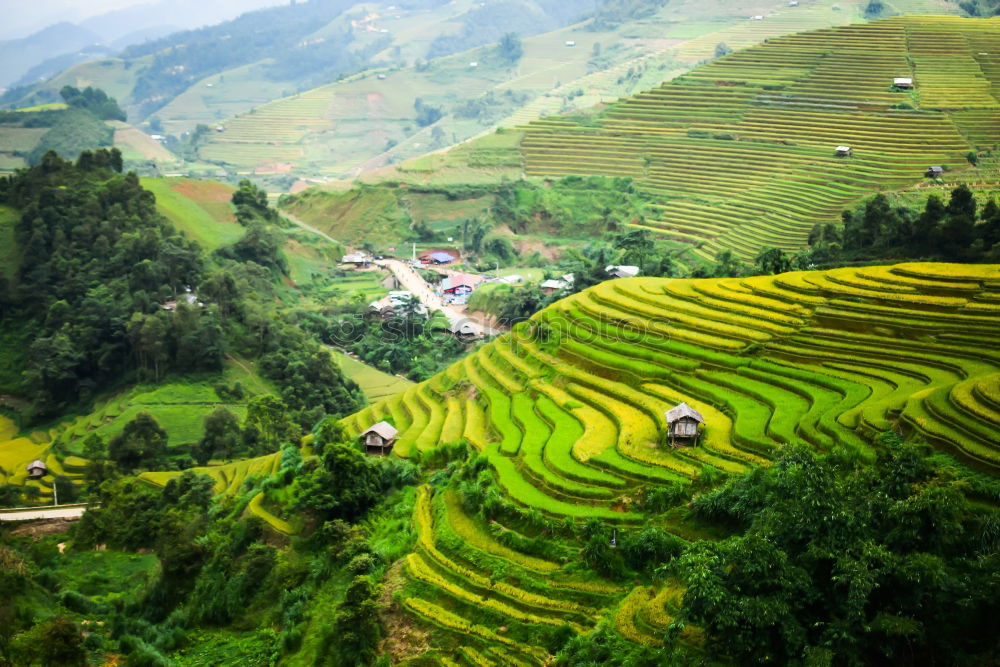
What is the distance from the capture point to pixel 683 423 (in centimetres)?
1844

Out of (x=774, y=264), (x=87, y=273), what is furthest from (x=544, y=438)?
(x=87, y=273)

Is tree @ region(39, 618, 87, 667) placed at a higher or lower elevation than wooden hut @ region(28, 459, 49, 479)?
higher

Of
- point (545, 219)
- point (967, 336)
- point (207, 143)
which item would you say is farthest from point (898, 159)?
point (207, 143)

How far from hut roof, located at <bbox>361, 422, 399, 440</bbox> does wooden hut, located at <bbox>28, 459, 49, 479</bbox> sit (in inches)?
647

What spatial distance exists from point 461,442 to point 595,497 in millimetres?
5333

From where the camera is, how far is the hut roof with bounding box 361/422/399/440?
2369cm

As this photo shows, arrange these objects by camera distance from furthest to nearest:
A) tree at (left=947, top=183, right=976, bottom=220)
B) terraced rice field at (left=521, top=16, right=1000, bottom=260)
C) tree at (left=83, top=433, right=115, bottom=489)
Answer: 1. terraced rice field at (left=521, top=16, right=1000, bottom=260)
2. tree at (left=947, top=183, right=976, bottom=220)
3. tree at (left=83, top=433, right=115, bottom=489)

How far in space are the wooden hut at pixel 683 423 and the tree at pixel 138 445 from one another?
22201 millimetres

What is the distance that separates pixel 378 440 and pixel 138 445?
13.8m

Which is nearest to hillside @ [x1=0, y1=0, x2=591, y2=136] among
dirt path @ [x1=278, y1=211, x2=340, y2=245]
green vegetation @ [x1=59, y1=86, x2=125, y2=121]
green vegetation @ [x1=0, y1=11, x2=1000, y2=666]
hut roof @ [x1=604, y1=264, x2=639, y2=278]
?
green vegetation @ [x1=59, y1=86, x2=125, y2=121]

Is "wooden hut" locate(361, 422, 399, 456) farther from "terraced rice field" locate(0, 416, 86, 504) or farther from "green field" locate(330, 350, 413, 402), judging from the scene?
"green field" locate(330, 350, 413, 402)

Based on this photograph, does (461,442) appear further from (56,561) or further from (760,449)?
(56,561)

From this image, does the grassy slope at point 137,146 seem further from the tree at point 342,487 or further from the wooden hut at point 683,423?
the wooden hut at point 683,423

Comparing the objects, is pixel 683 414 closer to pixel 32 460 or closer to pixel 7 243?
pixel 32 460
